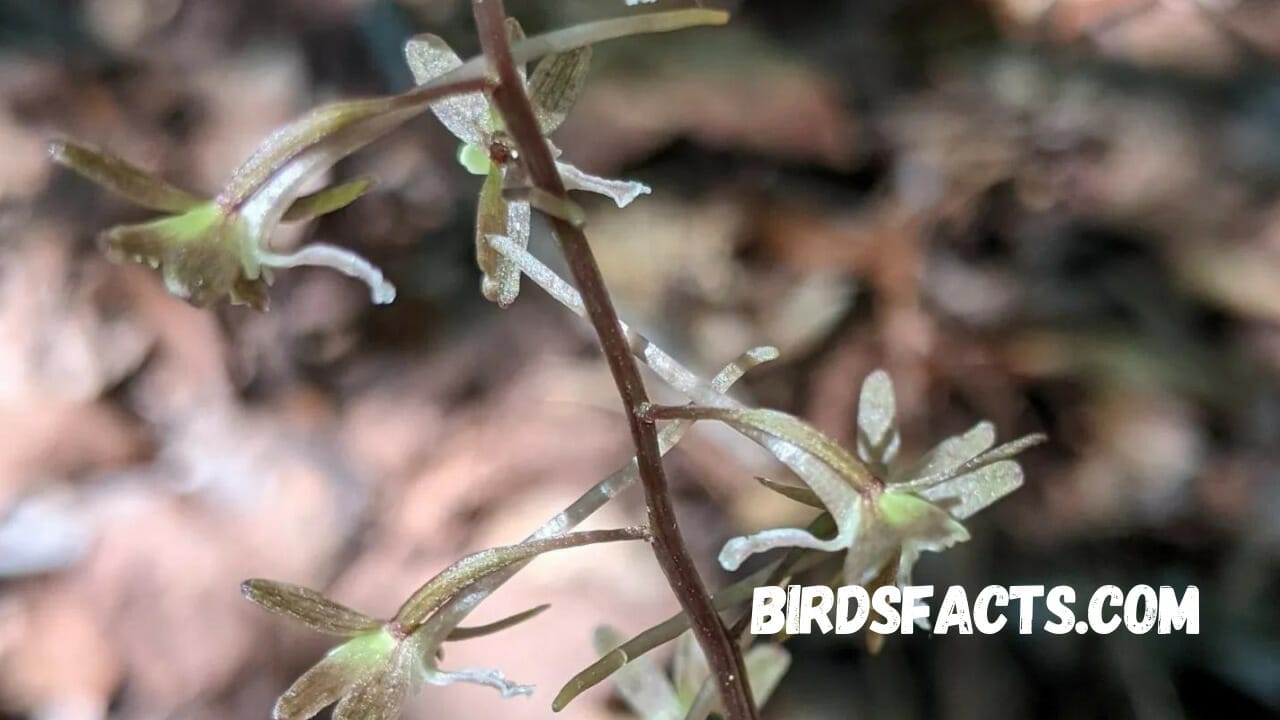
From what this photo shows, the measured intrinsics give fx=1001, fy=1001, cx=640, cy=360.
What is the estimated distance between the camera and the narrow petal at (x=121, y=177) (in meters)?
0.44

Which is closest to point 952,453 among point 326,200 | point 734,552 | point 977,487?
Result: point 977,487

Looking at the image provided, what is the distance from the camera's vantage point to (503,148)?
0.55 m

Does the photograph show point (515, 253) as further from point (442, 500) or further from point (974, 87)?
point (974, 87)

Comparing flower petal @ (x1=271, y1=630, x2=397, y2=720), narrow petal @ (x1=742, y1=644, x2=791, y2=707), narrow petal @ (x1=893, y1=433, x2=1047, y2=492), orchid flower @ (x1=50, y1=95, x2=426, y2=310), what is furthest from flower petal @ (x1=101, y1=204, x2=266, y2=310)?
narrow petal @ (x1=742, y1=644, x2=791, y2=707)

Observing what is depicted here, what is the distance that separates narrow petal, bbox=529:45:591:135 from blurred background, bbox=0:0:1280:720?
844 mm

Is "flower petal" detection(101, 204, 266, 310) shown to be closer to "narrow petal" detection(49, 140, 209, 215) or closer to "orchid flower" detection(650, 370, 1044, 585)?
"narrow petal" detection(49, 140, 209, 215)

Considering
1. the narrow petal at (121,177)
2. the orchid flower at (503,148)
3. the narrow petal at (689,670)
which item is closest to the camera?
the narrow petal at (121,177)

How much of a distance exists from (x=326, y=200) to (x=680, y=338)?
1079 millimetres

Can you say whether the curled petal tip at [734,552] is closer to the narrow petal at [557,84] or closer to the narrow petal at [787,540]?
the narrow petal at [787,540]

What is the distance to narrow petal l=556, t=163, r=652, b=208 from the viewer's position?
1.74ft

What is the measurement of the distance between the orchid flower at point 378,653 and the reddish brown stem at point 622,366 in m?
0.03

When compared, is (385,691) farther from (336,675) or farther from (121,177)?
(121,177)

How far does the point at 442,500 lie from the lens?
1458 mm

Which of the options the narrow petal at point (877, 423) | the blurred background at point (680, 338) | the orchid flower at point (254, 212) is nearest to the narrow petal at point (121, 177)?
the orchid flower at point (254, 212)
